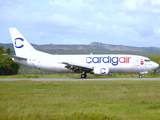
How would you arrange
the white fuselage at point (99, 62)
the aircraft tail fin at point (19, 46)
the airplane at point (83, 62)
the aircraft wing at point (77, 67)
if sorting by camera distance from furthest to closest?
1. the aircraft tail fin at point (19, 46)
2. the white fuselage at point (99, 62)
3. the airplane at point (83, 62)
4. the aircraft wing at point (77, 67)

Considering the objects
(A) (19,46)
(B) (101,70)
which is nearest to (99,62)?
(B) (101,70)

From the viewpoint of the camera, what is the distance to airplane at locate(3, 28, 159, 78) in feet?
115

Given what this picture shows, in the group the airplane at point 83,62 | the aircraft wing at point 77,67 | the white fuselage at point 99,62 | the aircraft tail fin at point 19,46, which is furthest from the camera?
the aircraft tail fin at point 19,46

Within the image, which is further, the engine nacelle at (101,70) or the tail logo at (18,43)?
the tail logo at (18,43)

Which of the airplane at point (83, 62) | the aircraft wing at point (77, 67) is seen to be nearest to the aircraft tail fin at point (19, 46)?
the airplane at point (83, 62)

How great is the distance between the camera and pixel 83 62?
35719mm

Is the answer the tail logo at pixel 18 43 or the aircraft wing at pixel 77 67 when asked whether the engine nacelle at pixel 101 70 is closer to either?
the aircraft wing at pixel 77 67

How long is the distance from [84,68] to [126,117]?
83.4 ft

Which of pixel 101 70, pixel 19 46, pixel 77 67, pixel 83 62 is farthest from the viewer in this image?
pixel 19 46

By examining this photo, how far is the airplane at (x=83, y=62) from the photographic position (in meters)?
35.0

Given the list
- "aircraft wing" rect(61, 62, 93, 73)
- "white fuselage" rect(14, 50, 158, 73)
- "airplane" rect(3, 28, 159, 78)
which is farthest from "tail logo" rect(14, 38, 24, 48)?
"aircraft wing" rect(61, 62, 93, 73)

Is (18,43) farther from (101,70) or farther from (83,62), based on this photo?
(101,70)

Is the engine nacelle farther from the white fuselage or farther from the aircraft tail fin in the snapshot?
the aircraft tail fin

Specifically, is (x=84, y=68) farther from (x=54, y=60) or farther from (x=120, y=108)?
(x=120, y=108)
